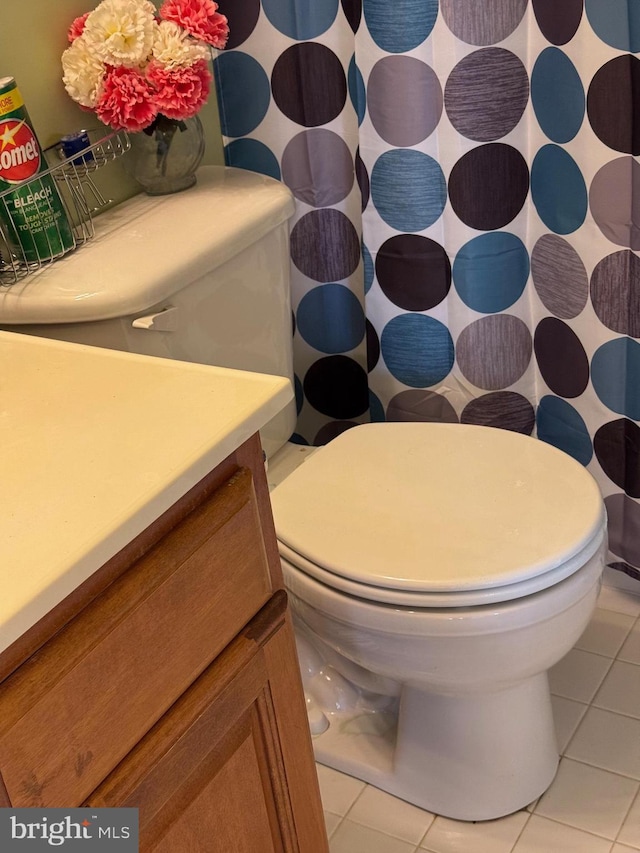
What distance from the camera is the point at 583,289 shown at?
1.50m

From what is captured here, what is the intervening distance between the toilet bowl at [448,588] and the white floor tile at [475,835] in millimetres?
14

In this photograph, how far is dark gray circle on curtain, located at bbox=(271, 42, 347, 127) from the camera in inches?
60.4

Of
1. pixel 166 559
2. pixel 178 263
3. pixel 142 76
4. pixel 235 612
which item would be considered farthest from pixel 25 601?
pixel 142 76

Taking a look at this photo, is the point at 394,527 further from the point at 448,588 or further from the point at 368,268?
the point at 368,268

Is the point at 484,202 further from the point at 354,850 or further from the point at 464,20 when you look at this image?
the point at 354,850

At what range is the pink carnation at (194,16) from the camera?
1300 mm

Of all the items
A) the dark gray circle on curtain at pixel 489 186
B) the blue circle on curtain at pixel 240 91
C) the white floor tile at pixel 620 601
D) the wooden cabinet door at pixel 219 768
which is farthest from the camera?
the white floor tile at pixel 620 601

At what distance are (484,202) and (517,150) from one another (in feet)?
0.28

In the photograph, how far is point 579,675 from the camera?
1.59 meters

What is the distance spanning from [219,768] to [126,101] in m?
0.83

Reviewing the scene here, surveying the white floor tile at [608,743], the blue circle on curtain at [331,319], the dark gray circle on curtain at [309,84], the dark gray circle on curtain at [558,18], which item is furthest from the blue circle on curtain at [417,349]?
the white floor tile at [608,743]

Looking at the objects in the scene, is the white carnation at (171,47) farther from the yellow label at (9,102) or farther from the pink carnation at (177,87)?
the yellow label at (9,102)

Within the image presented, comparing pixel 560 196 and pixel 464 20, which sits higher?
pixel 464 20

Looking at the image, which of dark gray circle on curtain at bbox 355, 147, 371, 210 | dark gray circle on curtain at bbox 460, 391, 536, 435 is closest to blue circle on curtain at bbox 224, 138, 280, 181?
dark gray circle on curtain at bbox 355, 147, 371, 210
